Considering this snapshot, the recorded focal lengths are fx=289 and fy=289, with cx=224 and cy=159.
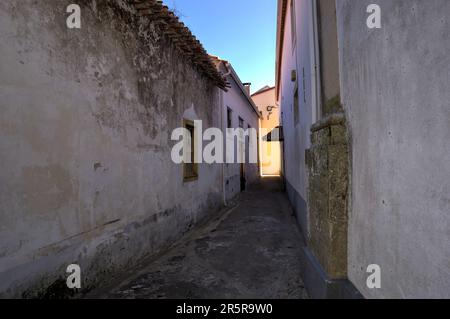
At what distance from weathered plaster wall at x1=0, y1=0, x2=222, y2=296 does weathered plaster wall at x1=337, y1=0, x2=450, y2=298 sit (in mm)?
2962

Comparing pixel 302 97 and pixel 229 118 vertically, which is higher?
pixel 229 118

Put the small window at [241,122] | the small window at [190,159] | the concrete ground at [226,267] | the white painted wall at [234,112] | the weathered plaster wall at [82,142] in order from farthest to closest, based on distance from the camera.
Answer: the small window at [241,122] < the white painted wall at [234,112] < the small window at [190,159] < the concrete ground at [226,267] < the weathered plaster wall at [82,142]

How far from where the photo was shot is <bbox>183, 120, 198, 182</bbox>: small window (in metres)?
6.75

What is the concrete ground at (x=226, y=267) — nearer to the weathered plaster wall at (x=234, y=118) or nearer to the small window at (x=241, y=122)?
the weathered plaster wall at (x=234, y=118)

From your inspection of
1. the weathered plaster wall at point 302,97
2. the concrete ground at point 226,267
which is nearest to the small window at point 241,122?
the weathered plaster wall at point 302,97

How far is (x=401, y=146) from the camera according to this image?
1.69 metres

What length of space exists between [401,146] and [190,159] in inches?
226

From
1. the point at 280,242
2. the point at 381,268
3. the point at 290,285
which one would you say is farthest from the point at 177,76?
the point at 381,268

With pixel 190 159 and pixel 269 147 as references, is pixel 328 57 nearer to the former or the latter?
pixel 190 159

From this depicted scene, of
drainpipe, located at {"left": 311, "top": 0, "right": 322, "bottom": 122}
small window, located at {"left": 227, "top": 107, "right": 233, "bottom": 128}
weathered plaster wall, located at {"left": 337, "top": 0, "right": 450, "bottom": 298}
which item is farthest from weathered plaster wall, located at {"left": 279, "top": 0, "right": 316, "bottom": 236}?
small window, located at {"left": 227, "top": 107, "right": 233, "bottom": 128}

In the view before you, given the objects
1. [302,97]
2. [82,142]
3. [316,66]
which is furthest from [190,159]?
[316,66]

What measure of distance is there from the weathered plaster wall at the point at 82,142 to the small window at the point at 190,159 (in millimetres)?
985

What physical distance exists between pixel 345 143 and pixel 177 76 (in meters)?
4.40

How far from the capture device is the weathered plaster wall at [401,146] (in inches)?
52.8
